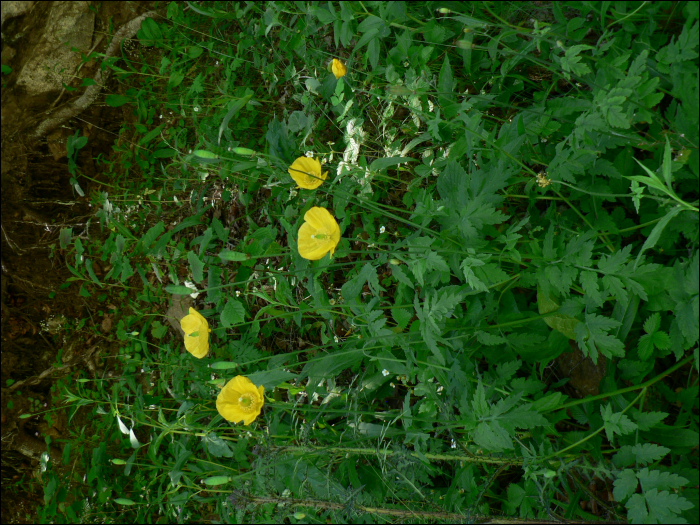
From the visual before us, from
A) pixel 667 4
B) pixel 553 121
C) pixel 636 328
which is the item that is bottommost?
pixel 636 328

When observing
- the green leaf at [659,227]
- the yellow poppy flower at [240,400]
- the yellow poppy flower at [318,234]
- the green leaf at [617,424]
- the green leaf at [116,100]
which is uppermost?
the green leaf at [659,227]

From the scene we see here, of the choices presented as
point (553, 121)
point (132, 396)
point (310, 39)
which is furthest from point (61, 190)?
point (553, 121)

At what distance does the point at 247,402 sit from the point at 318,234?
741mm

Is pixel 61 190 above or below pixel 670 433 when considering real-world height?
below

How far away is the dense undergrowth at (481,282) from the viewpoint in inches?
56.6

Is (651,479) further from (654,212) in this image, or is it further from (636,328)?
(654,212)

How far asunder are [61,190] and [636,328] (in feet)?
13.1

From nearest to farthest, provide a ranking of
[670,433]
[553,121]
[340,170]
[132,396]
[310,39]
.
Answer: [670,433] < [553,121] < [340,170] < [310,39] < [132,396]

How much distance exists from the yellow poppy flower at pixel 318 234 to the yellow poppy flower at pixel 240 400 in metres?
0.56

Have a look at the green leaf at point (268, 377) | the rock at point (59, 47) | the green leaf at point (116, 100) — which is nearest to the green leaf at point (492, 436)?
the green leaf at point (268, 377)

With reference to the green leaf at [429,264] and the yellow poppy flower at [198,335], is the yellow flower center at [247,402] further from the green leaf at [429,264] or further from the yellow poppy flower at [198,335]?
the green leaf at [429,264]

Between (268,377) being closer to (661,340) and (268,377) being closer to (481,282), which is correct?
(481,282)

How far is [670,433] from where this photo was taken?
1522mm

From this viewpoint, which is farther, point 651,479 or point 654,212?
point 654,212
